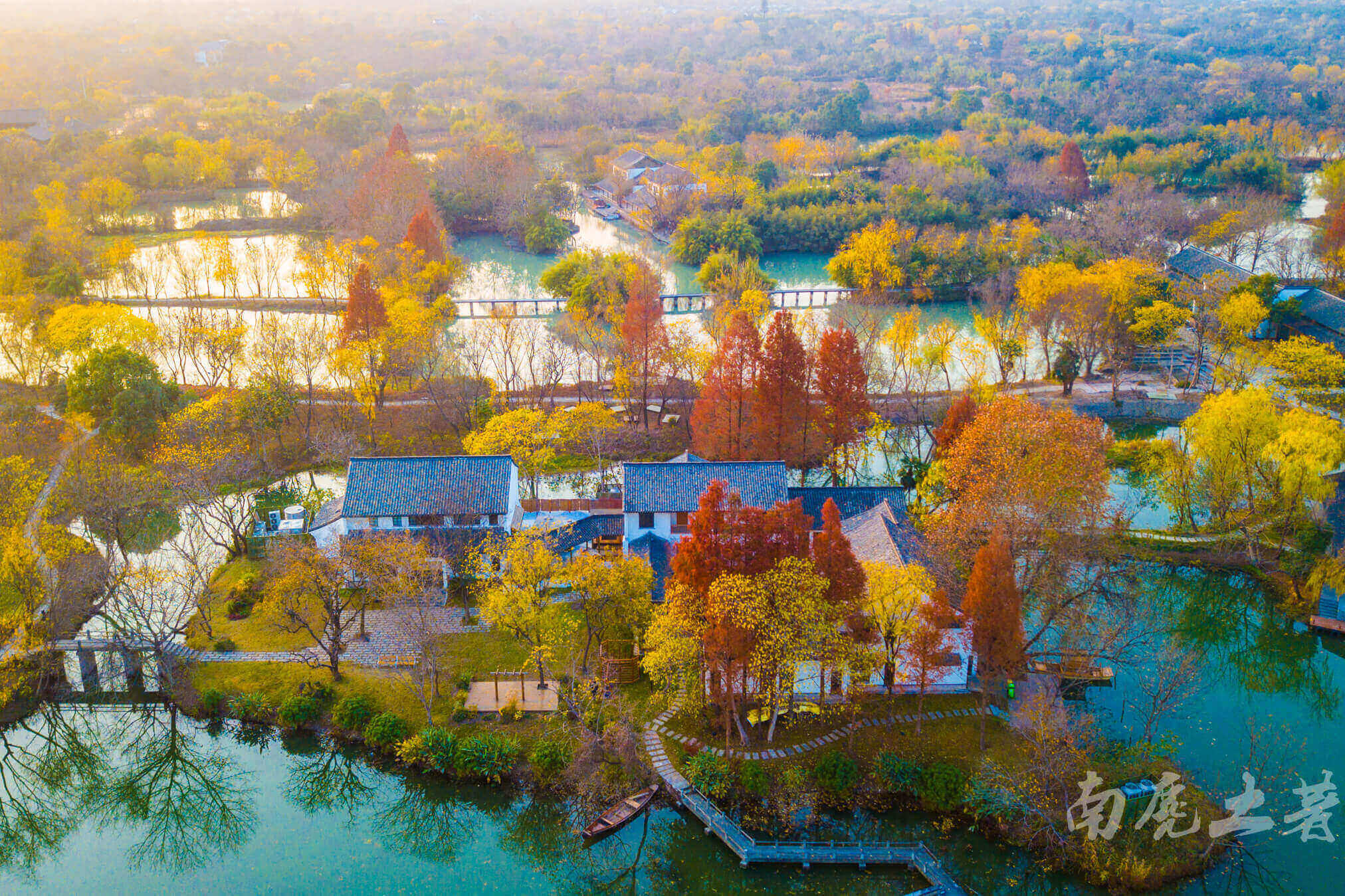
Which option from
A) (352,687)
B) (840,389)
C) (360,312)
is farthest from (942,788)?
(360,312)

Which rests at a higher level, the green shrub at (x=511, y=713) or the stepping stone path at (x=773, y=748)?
the green shrub at (x=511, y=713)

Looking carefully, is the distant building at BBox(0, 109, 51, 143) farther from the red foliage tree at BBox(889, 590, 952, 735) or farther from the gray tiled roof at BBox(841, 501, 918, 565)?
the red foliage tree at BBox(889, 590, 952, 735)

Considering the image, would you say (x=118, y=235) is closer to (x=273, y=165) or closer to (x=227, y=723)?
(x=273, y=165)

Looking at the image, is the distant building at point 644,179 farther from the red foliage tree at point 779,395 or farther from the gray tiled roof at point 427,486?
the gray tiled roof at point 427,486

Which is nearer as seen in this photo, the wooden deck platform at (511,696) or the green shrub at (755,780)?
the green shrub at (755,780)

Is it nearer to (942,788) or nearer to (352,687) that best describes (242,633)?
(352,687)

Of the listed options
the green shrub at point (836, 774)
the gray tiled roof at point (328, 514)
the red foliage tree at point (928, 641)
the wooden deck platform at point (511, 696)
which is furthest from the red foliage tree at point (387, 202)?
the green shrub at point (836, 774)
